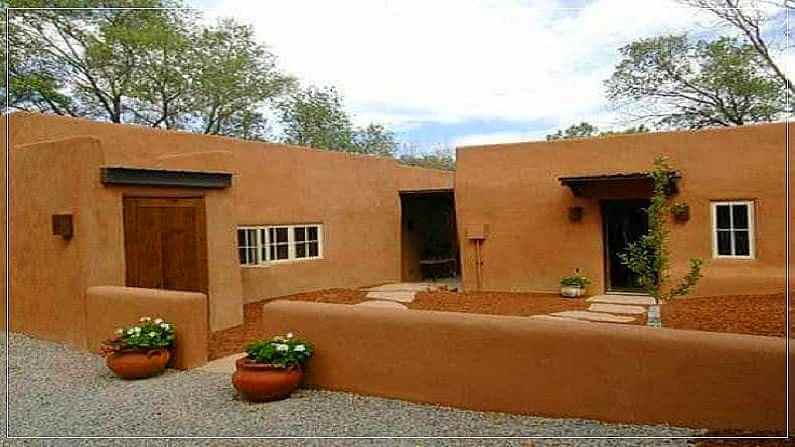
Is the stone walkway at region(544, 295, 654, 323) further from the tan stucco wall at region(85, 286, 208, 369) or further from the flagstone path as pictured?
the tan stucco wall at region(85, 286, 208, 369)

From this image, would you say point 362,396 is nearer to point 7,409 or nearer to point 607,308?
point 7,409

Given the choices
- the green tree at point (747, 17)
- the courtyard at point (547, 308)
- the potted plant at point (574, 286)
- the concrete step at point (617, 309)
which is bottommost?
the concrete step at point (617, 309)

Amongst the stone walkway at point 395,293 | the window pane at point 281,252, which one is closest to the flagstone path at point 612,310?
the stone walkway at point 395,293

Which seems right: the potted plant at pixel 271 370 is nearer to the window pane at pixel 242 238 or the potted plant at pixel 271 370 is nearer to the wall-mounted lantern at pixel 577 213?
the window pane at pixel 242 238

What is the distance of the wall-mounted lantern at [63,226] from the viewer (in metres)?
8.14

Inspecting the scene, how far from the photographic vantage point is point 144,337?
697cm

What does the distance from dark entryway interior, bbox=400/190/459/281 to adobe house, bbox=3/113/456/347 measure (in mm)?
4331

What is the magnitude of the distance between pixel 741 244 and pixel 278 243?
894 cm

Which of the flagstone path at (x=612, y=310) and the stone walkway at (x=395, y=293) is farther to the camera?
the stone walkway at (x=395, y=293)

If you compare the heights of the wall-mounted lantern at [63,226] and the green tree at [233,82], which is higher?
the green tree at [233,82]

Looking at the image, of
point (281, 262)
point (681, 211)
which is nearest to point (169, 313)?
point (281, 262)

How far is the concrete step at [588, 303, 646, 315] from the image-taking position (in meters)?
10.3

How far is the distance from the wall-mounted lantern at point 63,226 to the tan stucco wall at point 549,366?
349 centimetres

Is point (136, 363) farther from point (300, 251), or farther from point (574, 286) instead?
point (574, 286)
